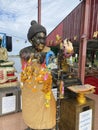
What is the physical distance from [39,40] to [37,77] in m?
0.28

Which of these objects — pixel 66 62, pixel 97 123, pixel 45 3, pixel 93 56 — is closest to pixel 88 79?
pixel 93 56

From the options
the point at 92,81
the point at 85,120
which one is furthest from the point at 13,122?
the point at 92,81

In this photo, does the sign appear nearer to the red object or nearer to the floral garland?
the floral garland

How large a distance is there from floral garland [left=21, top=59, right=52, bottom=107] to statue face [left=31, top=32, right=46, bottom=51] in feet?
0.42

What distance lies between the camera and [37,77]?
1.17 metres

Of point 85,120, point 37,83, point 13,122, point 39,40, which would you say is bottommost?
point 13,122

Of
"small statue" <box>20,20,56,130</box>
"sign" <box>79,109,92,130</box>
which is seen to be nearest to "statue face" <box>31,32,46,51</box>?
"small statue" <box>20,20,56,130</box>

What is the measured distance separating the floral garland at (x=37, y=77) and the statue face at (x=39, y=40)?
0.42 ft

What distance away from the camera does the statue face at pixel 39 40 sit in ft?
4.01

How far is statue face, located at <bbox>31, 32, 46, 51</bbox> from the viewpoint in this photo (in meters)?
1.22

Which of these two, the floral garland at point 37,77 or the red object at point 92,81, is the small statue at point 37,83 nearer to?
the floral garland at point 37,77

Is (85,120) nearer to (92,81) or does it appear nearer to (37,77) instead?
(37,77)

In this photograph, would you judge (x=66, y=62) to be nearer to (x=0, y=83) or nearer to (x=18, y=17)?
(x=0, y=83)

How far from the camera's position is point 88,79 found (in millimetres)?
3445
